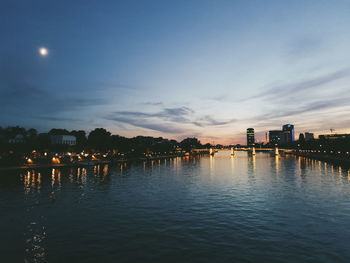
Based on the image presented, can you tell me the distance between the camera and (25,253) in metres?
19.5

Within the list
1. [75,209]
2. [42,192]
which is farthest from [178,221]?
[42,192]

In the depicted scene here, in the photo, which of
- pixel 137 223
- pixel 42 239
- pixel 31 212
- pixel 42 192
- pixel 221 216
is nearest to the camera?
pixel 42 239

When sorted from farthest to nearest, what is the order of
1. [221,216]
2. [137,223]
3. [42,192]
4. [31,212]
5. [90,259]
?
[42,192] < [31,212] < [221,216] < [137,223] < [90,259]

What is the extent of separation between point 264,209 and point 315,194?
17.2 m

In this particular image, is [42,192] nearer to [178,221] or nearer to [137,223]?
[137,223]

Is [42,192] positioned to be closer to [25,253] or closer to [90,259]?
[25,253]

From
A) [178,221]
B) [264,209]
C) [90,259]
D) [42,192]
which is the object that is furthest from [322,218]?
[42,192]

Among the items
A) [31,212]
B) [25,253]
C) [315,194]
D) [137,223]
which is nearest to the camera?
[25,253]

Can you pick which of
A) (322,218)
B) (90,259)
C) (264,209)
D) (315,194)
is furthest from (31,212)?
(315,194)

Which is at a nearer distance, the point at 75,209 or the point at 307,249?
the point at 307,249

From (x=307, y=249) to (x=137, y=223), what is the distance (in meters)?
16.8

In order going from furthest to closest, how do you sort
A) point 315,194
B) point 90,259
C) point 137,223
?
1. point 315,194
2. point 137,223
3. point 90,259

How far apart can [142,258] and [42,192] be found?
38.8m

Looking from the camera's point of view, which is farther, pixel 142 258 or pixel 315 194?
pixel 315 194
